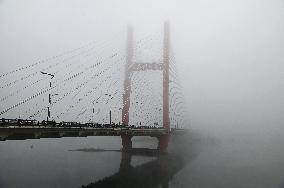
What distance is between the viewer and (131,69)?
6191 centimetres

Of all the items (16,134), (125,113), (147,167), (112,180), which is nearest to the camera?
(16,134)

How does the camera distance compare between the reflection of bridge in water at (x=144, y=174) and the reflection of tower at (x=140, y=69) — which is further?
the reflection of tower at (x=140, y=69)

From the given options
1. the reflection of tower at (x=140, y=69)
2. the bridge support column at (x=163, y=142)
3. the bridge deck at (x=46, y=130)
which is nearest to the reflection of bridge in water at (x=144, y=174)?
the bridge support column at (x=163, y=142)

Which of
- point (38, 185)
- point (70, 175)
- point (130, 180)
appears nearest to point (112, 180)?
point (130, 180)

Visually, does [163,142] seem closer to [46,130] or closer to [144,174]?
[144,174]

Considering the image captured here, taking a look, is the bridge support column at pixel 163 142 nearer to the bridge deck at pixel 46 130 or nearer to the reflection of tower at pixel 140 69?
the reflection of tower at pixel 140 69

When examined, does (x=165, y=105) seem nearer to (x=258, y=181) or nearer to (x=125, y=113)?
(x=125, y=113)

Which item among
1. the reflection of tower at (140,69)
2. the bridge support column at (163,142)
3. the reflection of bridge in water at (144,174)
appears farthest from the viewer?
the bridge support column at (163,142)

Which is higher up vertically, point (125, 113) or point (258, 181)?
point (125, 113)

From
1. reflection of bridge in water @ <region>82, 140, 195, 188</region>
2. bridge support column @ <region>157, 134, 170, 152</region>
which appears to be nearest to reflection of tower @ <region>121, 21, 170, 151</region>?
bridge support column @ <region>157, 134, 170, 152</region>

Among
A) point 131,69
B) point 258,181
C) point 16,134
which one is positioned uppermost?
point 131,69

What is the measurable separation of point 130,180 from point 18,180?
43.4ft

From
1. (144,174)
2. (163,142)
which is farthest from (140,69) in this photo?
(144,174)

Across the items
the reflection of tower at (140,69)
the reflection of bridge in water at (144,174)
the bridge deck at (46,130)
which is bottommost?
the reflection of bridge in water at (144,174)
